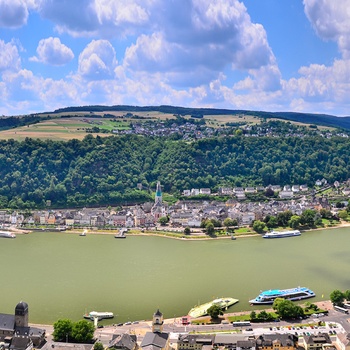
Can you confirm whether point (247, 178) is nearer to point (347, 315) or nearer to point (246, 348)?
point (347, 315)

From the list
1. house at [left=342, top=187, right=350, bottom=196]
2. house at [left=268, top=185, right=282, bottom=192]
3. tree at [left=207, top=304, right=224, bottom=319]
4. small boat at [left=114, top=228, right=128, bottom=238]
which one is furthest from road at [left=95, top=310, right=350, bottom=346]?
house at [left=268, top=185, right=282, bottom=192]

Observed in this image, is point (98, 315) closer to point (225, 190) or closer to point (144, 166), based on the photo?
point (225, 190)

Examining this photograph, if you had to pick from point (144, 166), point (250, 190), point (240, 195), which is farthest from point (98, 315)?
point (144, 166)

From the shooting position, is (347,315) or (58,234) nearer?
(347,315)

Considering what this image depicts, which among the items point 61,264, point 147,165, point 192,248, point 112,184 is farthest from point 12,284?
point 147,165

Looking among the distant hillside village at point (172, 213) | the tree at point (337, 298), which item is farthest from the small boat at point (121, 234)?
the tree at point (337, 298)

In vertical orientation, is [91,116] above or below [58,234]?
above

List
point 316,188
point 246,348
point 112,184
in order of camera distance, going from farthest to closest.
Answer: point 316,188, point 112,184, point 246,348
